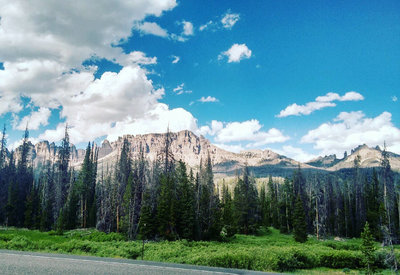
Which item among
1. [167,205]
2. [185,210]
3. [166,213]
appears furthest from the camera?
[185,210]

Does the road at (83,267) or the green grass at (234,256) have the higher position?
the road at (83,267)

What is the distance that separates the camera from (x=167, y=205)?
136 feet

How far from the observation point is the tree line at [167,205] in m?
42.2

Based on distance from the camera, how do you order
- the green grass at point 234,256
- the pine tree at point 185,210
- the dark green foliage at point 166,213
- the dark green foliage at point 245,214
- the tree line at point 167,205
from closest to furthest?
the green grass at point 234,256
the dark green foliage at point 166,213
the pine tree at point 185,210
the tree line at point 167,205
the dark green foliage at point 245,214

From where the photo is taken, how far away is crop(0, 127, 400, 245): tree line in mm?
42188

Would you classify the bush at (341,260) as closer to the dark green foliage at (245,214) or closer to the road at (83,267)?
the road at (83,267)

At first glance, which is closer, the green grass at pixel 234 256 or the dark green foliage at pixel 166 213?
the green grass at pixel 234 256

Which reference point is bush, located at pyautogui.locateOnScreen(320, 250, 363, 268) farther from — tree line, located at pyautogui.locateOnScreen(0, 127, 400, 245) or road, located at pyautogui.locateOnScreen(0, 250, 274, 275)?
road, located at pyautogui.locateOnScreen(0, 250, 274, 275)

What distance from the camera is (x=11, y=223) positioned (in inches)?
2291

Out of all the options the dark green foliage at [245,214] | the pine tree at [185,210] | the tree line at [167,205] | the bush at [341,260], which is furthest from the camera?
the dark green foliage at [245,214]

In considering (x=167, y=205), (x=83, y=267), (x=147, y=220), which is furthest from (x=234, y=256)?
(x=167, y=205)

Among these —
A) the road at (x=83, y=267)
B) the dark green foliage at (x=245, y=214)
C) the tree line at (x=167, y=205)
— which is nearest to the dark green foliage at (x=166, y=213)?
the tree line at (x=167, y=205)

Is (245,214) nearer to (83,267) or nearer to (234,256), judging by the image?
(234,256)

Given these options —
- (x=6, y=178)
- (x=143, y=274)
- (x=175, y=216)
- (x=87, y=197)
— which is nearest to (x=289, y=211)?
(x=175, y=216)
